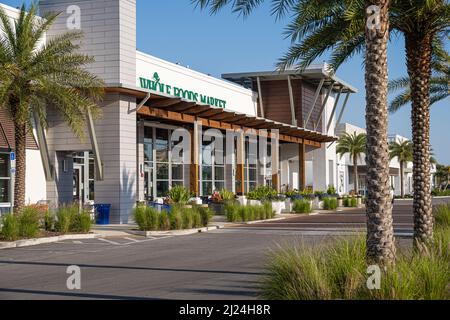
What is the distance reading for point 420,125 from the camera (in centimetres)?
1456

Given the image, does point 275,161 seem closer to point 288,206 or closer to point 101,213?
point 288,206

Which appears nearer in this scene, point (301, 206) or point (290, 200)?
point (301, 206)

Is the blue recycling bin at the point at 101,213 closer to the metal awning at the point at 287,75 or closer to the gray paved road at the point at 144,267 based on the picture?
the gray paved road at the point at 144,267

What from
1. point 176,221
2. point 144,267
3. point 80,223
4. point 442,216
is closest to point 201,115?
point 176,221

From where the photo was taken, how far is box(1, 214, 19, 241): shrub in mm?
19438

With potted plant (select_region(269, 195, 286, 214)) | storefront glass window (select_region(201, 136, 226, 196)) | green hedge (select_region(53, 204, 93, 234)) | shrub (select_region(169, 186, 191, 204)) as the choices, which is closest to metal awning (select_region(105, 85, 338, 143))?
shrub (select_region(169, 186, 191, 204))

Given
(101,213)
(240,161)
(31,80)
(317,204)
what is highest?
(31,80)

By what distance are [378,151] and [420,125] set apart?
507 cm

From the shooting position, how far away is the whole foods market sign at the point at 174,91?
1273 inches

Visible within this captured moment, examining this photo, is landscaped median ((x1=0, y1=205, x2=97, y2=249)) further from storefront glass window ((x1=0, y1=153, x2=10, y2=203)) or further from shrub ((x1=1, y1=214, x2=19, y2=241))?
storefront glass window ((x1=0, y1=153, x2=10, y2=203))

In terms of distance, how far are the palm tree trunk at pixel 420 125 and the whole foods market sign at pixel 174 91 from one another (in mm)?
18827

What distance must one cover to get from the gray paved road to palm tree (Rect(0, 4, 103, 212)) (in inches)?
173
